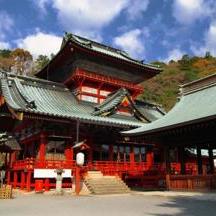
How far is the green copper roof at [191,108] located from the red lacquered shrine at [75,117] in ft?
20.5

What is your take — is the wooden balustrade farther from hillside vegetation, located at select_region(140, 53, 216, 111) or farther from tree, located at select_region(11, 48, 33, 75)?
tree, located at select_region(11, 48, 33, 75)

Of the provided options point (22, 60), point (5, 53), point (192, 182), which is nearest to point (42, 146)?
point (192, 182)

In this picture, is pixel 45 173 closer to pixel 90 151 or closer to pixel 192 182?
pixel 90 151

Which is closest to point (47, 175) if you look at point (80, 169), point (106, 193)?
point (80, 169)

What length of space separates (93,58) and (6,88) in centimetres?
985

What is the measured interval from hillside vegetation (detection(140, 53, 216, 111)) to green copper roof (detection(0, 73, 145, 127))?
5465 centimetres

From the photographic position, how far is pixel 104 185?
24031 mm

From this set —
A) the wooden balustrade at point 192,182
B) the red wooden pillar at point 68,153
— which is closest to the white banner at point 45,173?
the red wooden pillar at point 68,153

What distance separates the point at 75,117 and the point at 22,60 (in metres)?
65.1

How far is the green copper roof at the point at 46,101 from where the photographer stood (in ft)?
88.4

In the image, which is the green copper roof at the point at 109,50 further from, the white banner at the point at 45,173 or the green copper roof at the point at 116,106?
the white banner at the point at 45,173

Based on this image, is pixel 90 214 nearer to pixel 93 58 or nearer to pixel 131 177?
pixel 131 177

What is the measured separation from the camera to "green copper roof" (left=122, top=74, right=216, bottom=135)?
18750 millimetres

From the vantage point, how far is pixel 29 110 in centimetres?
2570
